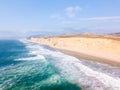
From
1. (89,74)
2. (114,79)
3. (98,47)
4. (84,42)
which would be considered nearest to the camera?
(114,79)

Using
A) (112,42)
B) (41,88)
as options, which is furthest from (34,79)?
(112,42)

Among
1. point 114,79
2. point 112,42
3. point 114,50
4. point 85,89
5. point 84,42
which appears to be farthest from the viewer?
point 84,42

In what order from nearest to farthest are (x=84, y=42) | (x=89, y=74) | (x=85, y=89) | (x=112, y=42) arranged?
1. (x=85, y=89)
2. (x=89, y=74)
3. (x=112, y=42)
4. (x=84, y=42)

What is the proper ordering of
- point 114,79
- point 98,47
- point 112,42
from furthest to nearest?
point 98,47 → point 112,42 → point 114,79

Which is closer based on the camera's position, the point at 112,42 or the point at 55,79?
the point at 55,79

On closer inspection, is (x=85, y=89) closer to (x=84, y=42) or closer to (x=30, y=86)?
(x=30, y=86)

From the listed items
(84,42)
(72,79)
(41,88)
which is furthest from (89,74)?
(84,42)

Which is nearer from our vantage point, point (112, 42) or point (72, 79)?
point (72, 79)

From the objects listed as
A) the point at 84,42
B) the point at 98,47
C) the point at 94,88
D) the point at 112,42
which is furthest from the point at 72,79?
the point at 84,42

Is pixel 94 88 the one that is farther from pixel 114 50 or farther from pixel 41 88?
pixel 114 50
